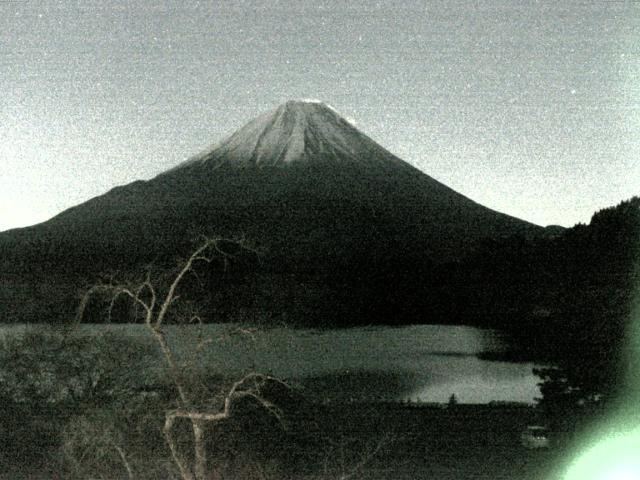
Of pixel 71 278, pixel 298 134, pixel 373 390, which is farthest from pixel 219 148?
pixel 373 390

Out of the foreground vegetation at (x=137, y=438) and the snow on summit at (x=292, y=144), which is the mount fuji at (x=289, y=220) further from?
the foreground vegetation at (x=137, y=438)

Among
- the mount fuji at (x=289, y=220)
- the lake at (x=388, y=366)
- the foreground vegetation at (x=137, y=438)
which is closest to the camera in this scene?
the foreground vegetation at (x=137, y=438)

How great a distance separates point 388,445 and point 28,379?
626 cm

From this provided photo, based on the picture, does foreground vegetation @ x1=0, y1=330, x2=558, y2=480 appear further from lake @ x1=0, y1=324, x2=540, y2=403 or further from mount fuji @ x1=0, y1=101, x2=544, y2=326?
mount fuji @ x1=0, y1=101, x2=544, y2=326

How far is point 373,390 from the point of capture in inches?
1028

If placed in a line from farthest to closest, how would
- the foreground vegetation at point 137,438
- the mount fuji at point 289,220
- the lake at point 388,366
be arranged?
the mount fuji at point 289,220
the lake at point 388,366
the foreground vegetation at point 137,438

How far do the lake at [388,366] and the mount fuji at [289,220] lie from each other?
19.4 m

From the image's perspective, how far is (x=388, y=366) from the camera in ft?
111

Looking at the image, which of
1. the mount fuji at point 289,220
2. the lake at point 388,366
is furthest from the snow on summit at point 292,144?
the lake at point 388,366

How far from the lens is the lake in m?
24.4

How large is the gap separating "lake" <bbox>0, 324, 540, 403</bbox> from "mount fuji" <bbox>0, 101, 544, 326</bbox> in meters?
19.4

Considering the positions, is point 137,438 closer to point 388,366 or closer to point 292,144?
point 388,366

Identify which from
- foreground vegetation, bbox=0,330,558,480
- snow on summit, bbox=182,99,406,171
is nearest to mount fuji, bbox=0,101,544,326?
snow on summit, bbox=182,99,406,171

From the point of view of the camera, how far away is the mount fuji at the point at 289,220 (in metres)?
73.8
